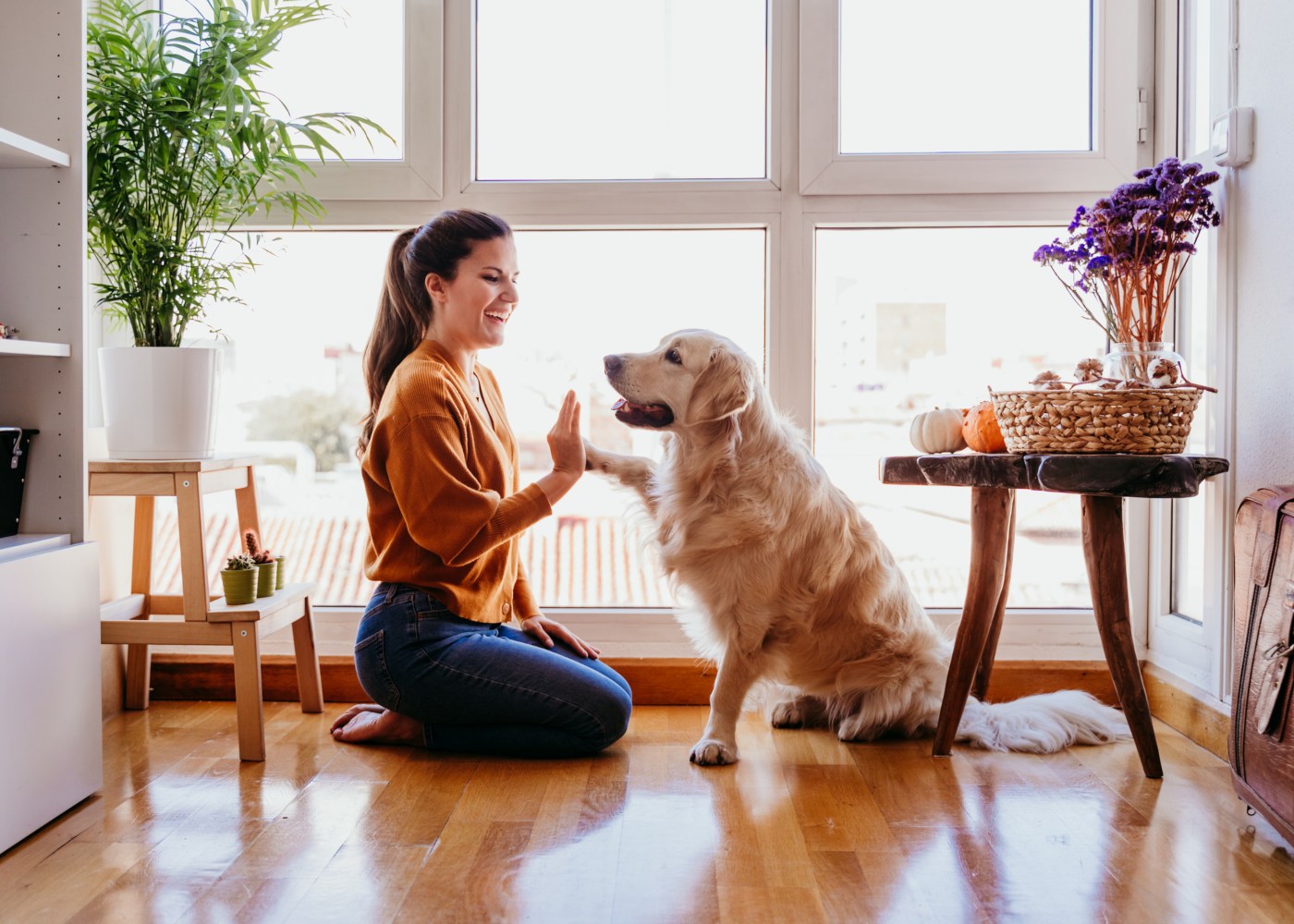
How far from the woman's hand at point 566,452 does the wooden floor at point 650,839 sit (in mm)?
610

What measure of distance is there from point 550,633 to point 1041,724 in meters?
1.17

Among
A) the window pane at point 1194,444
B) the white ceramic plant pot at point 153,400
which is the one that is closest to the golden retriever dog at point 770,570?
the window pane at point 1194,444

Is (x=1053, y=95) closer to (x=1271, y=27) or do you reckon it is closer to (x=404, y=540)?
→ (x=1271, y=27)

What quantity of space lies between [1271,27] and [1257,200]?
345 millimetres

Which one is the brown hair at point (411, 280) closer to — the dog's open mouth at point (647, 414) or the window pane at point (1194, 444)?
the dog's open mouth at point (647, 414)

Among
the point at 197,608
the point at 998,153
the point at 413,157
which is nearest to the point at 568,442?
A: the point at 197,608

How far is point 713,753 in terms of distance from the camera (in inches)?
86.2

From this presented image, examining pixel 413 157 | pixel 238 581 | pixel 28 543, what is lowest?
pixel 238 581

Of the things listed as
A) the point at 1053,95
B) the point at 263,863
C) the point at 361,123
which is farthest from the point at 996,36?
the point at 263,863

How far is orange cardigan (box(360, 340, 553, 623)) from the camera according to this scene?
209cm

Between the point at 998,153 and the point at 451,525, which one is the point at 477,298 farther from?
the point at 998,153

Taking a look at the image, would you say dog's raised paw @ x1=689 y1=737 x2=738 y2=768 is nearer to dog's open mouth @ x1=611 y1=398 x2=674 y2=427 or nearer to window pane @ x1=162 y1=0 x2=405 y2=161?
dog's open mouth @ x1=611 y1=398 x2=674 y2=427

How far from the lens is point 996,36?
272cm

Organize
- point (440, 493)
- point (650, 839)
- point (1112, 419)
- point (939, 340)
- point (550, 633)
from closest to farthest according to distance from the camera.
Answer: point (650, 839), point (1112, 419), point (440, 493), point (550, 633), point (939, 340)
